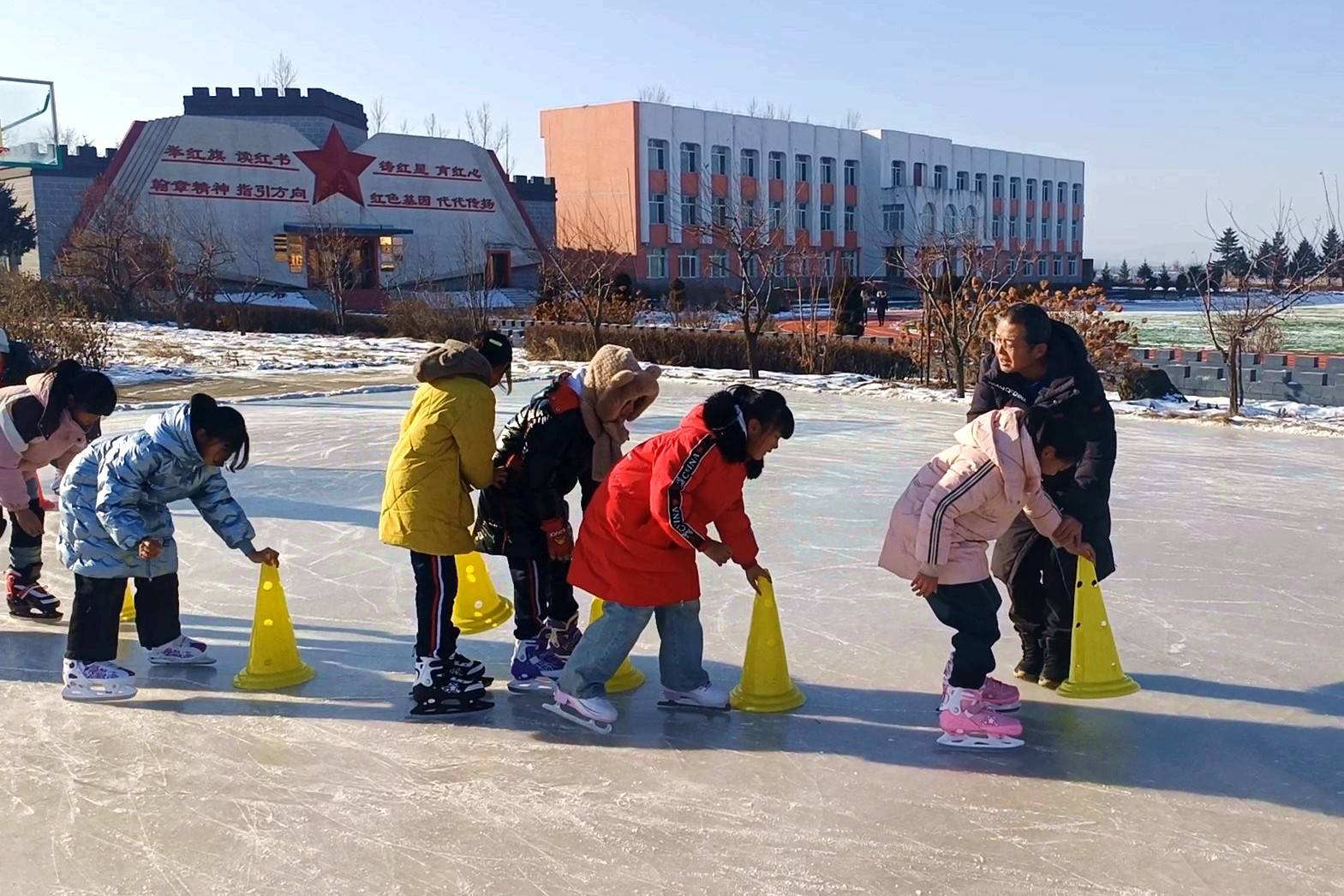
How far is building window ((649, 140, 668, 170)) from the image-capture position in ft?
160

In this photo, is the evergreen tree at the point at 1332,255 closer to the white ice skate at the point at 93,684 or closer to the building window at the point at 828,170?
the white ice skate at the point at 93,684

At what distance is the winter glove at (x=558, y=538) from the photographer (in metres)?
4.20

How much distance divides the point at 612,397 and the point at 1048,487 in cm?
152

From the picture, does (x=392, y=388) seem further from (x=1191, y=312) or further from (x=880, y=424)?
(x=1191, y=312)

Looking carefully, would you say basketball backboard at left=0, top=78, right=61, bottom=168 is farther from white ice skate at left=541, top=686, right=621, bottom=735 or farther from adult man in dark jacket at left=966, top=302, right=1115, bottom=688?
adult man in dark jacket at left=966, top=302, right=1115, bottom=688

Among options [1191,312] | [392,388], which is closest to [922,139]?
[1191,312]

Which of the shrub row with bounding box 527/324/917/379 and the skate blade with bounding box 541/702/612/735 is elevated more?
the shrub row with bounding box 527/324/917/379

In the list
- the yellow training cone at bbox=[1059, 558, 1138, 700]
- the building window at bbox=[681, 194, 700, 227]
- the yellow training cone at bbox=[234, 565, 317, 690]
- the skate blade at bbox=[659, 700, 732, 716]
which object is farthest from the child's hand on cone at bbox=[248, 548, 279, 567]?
the building window at bbox=[681, 194, 700, 227]

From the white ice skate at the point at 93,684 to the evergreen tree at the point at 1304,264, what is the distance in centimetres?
1359

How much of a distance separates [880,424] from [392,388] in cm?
708

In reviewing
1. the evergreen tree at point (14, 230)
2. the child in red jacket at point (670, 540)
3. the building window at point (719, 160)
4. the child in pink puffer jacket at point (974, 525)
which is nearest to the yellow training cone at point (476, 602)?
the child in red jacket at point (670, 540)

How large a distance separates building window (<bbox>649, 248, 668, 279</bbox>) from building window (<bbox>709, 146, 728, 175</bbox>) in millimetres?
4432

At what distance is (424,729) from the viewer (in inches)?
159

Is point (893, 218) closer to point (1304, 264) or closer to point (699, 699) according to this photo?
point (1304, 264)
